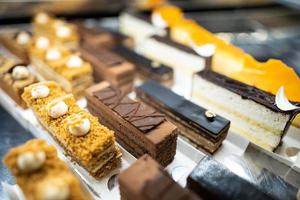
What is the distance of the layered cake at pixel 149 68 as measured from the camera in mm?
3410

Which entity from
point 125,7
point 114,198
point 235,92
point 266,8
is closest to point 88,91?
point 114,198

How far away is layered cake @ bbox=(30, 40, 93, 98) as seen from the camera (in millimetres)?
3098

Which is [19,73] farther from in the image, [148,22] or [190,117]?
[148,22]

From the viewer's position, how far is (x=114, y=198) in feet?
7.34

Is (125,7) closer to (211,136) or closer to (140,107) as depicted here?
(140,107)

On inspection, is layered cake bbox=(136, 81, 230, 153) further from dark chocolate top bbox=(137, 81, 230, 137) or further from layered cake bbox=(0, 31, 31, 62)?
layered cake bbox=(0, 31, 31, 62)

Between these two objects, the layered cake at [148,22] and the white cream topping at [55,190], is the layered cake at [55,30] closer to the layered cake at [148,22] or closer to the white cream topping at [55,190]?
the layered cake at [148,22]

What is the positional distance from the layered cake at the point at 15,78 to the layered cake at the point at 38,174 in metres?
1.11

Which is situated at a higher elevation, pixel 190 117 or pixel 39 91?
pixel 39 91

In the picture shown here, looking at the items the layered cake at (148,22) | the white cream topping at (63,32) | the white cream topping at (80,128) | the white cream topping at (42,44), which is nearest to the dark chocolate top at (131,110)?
the white cream topping at (80,128)

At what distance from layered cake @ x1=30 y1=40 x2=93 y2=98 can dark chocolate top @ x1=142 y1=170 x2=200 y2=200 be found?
1646 millimetres

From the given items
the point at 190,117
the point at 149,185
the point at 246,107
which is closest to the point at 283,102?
the point at 246,107

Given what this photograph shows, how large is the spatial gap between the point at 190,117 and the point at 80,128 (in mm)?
1031

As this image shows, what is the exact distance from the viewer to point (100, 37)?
12.7ft
